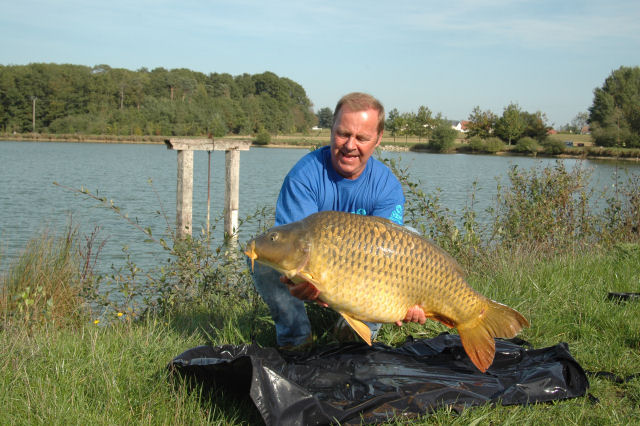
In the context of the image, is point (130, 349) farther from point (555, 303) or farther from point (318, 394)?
point (555, 303)

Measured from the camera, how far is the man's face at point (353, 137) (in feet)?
8.00

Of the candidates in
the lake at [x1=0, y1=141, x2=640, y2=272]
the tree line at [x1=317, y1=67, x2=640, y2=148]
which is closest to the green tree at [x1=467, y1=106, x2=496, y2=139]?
the tree line at [x1=317, y1=67, x2=640, y2=148]

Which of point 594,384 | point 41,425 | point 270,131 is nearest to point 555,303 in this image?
point 594,384

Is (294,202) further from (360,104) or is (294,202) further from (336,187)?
(360,104)

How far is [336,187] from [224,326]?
896mm

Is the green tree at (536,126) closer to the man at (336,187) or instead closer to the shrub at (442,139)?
the shrub at (442,139)

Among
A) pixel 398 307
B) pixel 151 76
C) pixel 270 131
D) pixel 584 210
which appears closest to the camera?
pixel 398 307

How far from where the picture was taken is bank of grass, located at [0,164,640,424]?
6.31 feet

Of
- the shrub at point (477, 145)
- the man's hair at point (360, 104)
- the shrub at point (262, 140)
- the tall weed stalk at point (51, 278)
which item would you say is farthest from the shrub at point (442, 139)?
the man's hair at point (360, 104)

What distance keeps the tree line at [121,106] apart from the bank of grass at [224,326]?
45143mm

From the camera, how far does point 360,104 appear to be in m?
2.46

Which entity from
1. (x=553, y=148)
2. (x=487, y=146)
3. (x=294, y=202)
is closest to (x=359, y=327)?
(x=294, y=202)

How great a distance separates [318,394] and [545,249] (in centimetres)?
365

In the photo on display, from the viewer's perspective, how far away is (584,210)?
19.3ft
